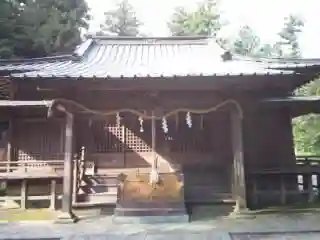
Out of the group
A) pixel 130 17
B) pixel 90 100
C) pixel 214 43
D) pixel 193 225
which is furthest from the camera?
pixel 130 17

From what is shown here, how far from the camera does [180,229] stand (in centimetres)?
726

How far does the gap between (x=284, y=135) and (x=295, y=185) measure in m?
1.52

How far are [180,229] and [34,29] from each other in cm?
1375

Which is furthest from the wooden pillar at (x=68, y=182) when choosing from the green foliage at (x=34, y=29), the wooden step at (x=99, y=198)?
the green foliage at (x=34, y=29)

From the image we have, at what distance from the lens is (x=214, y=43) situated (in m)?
12.9

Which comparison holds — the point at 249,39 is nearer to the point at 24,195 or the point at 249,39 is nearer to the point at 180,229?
the point at 24,195

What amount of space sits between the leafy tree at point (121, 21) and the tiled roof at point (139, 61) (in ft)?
107

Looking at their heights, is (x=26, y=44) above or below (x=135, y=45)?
above

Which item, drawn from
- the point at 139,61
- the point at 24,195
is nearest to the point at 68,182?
the point at 24,195

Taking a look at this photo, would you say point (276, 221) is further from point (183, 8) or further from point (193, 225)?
point (183, 8)

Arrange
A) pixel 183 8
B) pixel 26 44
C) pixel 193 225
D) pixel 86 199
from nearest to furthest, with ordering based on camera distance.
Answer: pixel 193 225 < pixel 86 199 < pixel 26 44 < pixel 183 8

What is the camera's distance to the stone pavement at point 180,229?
21.9ft

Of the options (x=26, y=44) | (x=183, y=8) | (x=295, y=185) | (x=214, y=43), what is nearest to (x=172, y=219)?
(x=295, y=185)

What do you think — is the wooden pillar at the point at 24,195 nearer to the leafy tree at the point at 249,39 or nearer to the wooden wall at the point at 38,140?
the wooden wall at the point at 38,140
